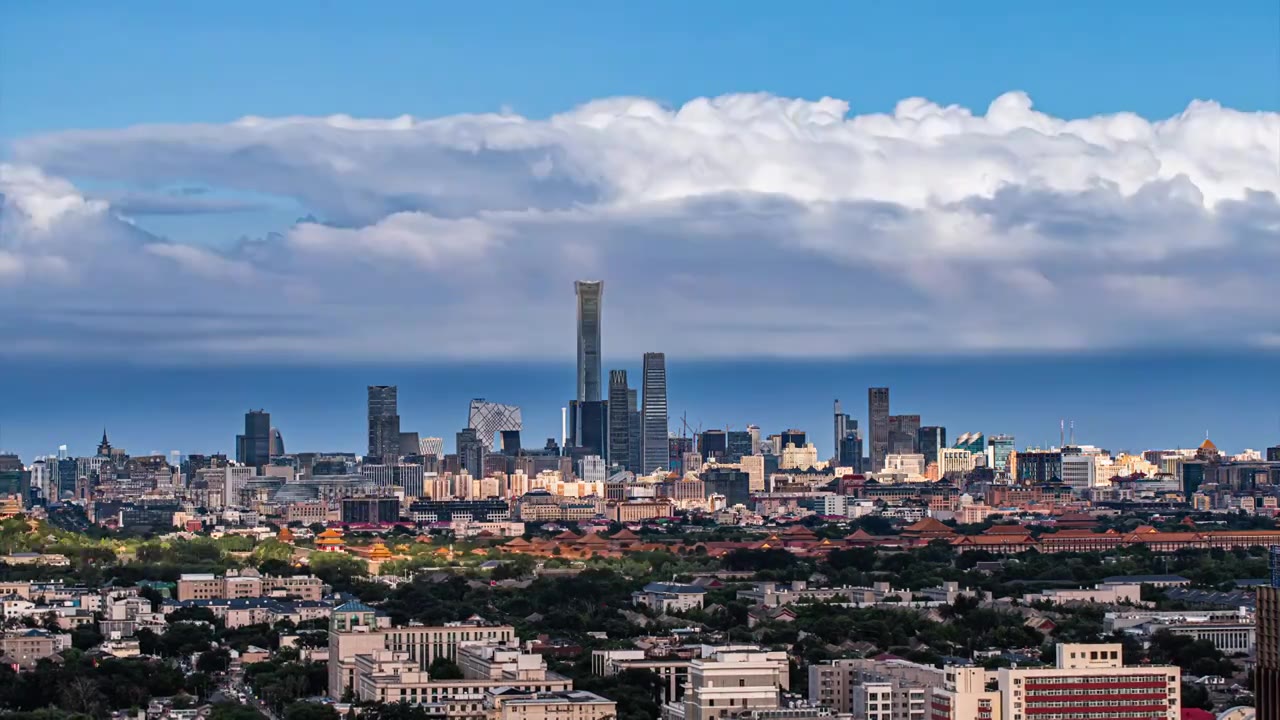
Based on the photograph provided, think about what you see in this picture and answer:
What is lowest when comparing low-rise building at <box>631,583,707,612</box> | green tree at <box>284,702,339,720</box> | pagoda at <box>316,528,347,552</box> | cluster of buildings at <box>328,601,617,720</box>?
green tree at <box>284,702,339,720</box>

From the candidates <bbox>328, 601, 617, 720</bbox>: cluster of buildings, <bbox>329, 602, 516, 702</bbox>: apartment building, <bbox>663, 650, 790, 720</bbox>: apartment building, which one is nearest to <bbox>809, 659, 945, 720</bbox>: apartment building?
<bbox>663, 650, 790, 720</bbox>: apartment building

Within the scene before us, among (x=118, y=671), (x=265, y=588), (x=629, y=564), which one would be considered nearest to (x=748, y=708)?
(x=118, y=671)

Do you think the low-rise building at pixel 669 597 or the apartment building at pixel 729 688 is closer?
the apartment building at pixel 729 688

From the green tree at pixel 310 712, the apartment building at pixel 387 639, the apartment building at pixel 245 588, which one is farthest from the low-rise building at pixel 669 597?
the green tree at pixel 310 712

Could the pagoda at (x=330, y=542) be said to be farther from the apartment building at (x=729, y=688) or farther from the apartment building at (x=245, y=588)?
the apartment building at (x=729, y=688)

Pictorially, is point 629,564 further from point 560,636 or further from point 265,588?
point 560,636

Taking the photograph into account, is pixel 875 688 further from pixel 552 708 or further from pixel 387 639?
pixel 387 639

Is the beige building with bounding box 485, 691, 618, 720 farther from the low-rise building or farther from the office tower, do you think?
the low-rise building
